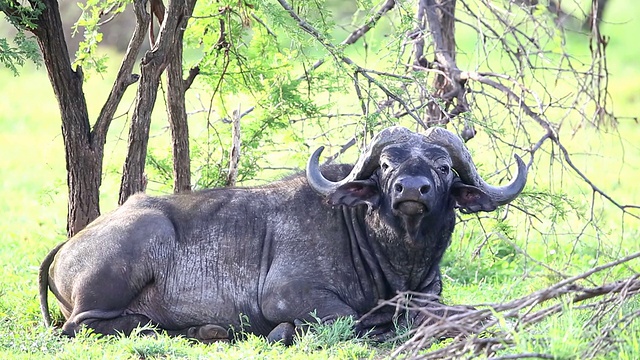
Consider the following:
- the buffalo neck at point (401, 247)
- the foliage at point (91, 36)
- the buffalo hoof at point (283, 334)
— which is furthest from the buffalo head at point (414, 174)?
the foliage at point (91, 36)

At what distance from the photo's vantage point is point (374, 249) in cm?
757

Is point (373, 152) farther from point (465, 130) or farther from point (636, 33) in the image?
point (636, 33)

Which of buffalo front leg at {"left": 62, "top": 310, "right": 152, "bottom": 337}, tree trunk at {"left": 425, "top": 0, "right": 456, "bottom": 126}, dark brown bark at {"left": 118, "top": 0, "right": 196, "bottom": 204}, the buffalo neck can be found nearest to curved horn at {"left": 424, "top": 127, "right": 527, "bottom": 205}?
the buffalo neck

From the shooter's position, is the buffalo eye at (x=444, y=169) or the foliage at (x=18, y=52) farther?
the foliage at (x=18, y=52)

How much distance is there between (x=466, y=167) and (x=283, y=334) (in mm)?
1731

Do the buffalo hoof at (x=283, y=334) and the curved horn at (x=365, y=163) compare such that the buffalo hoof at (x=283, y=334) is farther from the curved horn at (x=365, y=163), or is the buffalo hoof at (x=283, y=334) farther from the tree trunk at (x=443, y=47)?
the tree trunk at (x=443, y=47)

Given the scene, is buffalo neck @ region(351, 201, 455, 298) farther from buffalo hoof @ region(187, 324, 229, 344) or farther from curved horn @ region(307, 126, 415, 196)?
buffalo hoof @ region(187, 324, 229, 344)

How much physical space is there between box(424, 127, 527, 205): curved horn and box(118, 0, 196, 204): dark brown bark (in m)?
2.33

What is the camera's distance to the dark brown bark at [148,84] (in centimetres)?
830

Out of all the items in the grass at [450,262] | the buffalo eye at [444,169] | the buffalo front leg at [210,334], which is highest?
the buffalo eye at [444,169]

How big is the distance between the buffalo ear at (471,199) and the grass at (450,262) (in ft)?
2.32

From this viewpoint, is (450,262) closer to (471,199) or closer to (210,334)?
(471,199)

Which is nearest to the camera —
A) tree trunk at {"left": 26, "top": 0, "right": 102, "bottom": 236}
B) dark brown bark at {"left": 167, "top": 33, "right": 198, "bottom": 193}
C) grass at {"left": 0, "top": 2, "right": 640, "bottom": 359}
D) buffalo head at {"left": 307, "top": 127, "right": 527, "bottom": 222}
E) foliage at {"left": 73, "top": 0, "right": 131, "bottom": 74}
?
grass at {"left": 0, "top": 2, "right": 640, "bottom": 359}

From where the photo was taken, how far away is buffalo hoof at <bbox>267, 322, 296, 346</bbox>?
23.4 ft
